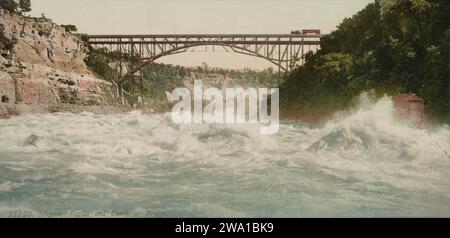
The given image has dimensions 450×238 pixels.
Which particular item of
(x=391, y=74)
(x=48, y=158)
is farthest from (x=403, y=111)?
(x=48, y=158)

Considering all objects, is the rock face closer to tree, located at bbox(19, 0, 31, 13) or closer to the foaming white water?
tree, located at bbox(19, 0, 31, 13)

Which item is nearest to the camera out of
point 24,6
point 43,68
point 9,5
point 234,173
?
point 234,173

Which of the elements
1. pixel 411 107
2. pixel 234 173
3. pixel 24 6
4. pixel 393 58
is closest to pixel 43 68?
pixel 24 6

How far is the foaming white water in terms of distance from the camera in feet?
32.1

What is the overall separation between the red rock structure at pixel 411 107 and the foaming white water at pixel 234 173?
1.20m

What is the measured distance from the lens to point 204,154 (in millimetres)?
14797

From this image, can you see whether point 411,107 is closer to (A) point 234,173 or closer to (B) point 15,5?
(A) point 234,173

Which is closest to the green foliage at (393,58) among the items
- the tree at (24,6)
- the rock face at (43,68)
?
the rock face at (43,68)

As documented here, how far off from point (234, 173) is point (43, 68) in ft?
116

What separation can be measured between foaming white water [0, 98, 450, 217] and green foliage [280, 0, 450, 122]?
3.15 metres

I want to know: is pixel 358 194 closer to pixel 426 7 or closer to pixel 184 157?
pixel 184 157

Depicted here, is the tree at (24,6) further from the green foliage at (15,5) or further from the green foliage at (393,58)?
the green foliage at (393,58)

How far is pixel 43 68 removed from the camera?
44500mm

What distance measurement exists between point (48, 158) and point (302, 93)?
1287 inches
